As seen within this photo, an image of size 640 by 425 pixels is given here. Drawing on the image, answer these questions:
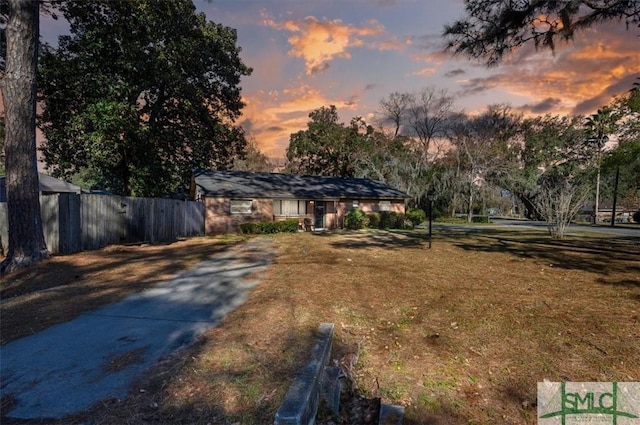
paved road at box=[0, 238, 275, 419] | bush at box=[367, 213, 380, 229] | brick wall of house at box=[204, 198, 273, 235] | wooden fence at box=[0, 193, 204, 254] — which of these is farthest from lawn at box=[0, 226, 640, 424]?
bush at box=[367, 213, 380, 229]

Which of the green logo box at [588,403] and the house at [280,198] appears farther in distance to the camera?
the house at [280,198]

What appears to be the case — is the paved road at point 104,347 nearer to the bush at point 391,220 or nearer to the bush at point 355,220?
the bush at point 355,220

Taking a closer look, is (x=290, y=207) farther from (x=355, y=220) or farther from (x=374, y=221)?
(x=374, y=221)

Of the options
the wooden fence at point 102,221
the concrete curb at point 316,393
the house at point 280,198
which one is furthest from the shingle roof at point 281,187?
the concrete curb at point 316,393

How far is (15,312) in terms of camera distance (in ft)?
16.5

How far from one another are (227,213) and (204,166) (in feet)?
16.7

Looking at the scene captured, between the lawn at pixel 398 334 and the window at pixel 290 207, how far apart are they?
43.8 ft

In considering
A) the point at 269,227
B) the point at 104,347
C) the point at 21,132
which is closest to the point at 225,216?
the point at 269,227

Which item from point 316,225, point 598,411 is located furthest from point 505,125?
point 598,411

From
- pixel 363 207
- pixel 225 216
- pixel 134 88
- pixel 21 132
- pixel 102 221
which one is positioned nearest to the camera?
pixel 21 132

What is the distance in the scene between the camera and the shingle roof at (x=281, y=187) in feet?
68.1

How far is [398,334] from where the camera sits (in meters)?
4.80

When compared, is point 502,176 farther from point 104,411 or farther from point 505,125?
point 104,411

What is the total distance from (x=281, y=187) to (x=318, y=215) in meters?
3.41
